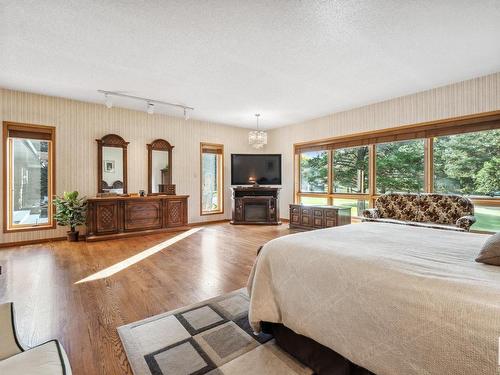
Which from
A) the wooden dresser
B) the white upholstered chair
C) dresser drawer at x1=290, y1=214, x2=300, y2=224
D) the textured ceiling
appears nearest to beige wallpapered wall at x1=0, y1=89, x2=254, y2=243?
the textured ceiling

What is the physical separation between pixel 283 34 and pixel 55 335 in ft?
11.1

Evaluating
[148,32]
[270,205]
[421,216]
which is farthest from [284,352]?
[270,205]

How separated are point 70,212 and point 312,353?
16.1 feet

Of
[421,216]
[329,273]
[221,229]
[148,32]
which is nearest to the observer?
[329,273]

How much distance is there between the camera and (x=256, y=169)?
7.05 meters

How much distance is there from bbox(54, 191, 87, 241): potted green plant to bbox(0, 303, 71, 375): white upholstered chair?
13.4 feet

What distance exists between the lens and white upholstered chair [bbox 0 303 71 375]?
868mm

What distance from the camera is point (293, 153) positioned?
6949 millimetres

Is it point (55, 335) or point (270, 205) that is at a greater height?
point (270, 205)

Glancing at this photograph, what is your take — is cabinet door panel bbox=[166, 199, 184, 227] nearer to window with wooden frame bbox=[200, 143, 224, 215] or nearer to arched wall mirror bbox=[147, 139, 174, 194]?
arched wall mirror bbox=[147, 139, 174, 194]

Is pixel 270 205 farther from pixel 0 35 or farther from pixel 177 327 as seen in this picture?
pixel 0 35

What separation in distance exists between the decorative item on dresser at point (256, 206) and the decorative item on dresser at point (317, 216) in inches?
26.4

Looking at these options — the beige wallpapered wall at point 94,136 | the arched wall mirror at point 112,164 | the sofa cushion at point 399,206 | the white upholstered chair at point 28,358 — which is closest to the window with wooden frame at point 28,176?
the beige wallpapered wall at point 94,136

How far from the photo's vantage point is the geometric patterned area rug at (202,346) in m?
1.48
